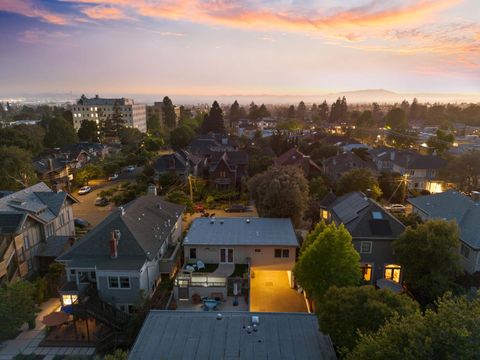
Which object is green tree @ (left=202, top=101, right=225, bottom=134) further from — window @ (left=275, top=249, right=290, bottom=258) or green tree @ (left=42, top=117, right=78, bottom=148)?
window @ (left=275, top=249, right=290, bottom=258)

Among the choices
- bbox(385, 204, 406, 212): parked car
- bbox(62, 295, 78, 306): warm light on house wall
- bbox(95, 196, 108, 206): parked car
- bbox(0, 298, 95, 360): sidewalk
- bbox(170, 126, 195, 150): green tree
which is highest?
bbox(170, 126, 195, 150): green tree

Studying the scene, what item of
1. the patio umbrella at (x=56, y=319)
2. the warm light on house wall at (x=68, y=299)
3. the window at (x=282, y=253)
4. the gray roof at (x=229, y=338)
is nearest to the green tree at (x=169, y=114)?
the window at (x=282, y=253)

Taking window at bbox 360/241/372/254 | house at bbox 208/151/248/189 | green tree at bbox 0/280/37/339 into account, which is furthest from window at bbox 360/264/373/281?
house at bbox 208/151/248/189

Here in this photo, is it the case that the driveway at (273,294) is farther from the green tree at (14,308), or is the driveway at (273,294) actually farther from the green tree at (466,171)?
the green tree at (466,171)

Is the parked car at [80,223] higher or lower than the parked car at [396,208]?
lower

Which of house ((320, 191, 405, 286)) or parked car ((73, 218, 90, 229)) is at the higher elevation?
house ((320, 191, 405, 286))

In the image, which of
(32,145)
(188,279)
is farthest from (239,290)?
(32,145)

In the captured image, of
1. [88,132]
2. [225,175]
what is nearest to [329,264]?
[225,175]
